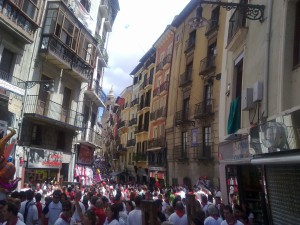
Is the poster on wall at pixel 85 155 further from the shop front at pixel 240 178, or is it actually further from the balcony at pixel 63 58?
the shop front at pixel 240 178

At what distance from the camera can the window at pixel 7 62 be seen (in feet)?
47.3

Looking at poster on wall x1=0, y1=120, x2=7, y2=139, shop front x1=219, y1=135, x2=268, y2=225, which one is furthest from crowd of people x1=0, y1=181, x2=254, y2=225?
poster on wall x1=0, y1=120, x2=7, y2=139

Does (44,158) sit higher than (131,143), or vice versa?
(131,143)

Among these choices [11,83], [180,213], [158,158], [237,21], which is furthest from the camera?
[158,158]

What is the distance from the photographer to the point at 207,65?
2064 cm

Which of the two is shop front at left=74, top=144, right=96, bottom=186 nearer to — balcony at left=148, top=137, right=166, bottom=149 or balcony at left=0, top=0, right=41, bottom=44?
balcony at left=148, top=137, right=166, bottom=149

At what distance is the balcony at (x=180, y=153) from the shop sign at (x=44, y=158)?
8102mm

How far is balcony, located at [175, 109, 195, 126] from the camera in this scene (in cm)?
2205

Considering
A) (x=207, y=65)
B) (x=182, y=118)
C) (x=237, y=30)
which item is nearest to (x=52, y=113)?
(x=182, y=118)

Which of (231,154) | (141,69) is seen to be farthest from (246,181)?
(141,69)

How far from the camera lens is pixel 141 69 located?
137 ft

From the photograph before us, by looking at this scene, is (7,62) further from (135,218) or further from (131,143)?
(131,143)

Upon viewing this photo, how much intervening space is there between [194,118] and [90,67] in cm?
767

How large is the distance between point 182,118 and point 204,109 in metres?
3.34
